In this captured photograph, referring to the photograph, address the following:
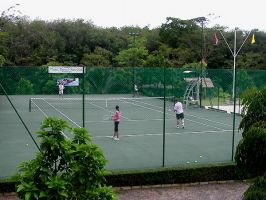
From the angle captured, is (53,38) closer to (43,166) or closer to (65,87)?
(65,87)

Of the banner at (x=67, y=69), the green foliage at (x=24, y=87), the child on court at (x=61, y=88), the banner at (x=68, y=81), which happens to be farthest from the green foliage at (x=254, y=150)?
the banner at (x=68, y=81)

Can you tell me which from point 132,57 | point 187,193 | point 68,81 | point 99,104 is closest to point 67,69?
point 68,81

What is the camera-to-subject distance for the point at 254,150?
6.45 metres

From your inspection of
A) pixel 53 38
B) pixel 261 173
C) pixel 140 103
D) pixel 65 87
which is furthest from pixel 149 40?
pixel 261 173

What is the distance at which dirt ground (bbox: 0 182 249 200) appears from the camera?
996 cm

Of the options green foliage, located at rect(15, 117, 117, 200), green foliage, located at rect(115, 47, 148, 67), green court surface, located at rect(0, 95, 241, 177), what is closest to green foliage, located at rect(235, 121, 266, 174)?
green foliage, located at rect(15, 117, 117, 200)

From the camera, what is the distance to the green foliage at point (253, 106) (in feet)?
21.9

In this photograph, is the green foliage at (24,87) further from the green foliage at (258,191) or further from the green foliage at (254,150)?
the green foliage at (258,191)

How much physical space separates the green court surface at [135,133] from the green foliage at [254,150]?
17.4 ft

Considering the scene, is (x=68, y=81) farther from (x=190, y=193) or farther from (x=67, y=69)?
(x=190, y=193)

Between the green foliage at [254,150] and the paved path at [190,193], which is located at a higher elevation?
the green foliage at [254,150]

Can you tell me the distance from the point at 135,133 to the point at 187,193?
825 cm

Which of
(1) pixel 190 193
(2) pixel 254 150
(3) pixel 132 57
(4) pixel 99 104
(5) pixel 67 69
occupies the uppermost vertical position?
(3) pixel 132 57

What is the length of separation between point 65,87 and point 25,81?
3.12 metres
